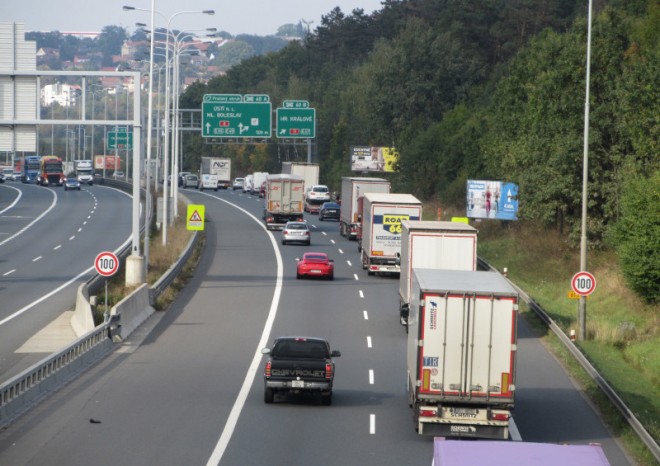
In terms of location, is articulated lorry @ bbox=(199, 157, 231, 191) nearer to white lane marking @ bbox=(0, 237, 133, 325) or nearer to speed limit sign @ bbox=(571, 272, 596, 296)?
white lane marking @ bbox=(0, 237, 133, 325)

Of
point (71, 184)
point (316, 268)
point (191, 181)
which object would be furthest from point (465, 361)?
point (191, 181)

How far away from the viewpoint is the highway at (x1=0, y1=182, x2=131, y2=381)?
38156 millimetres

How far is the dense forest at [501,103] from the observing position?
50.9 meters

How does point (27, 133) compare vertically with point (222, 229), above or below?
above

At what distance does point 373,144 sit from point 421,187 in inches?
1125

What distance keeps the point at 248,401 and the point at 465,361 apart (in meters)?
6.13

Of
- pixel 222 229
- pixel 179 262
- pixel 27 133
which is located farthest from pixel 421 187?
pixel 27 133

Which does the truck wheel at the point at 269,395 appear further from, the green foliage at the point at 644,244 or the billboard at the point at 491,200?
the billboard at the point at 491,200

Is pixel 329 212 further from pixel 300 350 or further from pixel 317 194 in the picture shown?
pixel 300 350

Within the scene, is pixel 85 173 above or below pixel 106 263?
below

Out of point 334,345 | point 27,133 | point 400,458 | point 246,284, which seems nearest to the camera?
point 400,458

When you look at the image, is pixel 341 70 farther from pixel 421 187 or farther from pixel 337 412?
pixel 337 412

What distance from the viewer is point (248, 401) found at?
25531mm

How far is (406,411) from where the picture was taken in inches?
968
